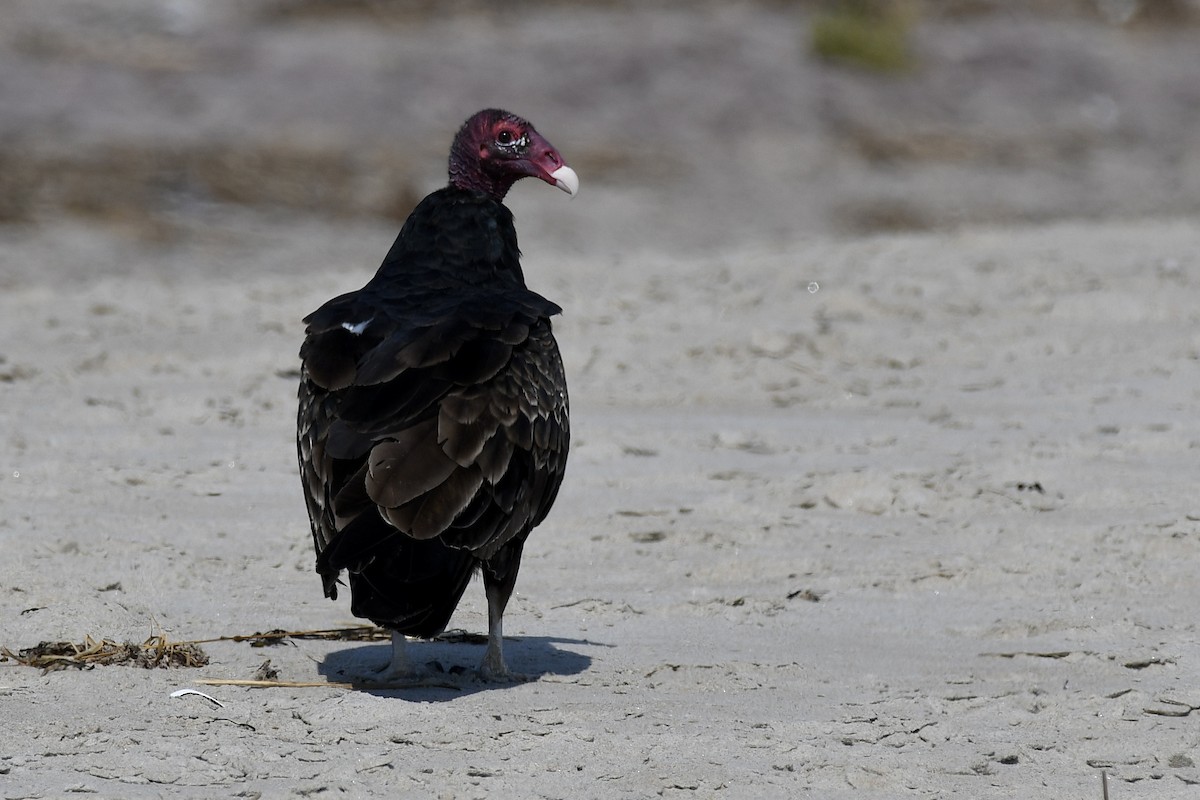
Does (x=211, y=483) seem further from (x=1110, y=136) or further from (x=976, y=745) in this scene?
(x=1110, y=136)

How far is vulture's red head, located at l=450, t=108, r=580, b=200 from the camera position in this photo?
5281 mm

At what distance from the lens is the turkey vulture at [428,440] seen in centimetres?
394

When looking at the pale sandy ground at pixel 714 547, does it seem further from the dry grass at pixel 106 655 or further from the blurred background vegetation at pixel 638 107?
the blurred background vegetation at pixel 638 107

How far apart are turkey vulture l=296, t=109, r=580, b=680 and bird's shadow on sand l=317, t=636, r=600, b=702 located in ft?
0.25

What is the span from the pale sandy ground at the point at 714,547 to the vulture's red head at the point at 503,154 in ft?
3.95

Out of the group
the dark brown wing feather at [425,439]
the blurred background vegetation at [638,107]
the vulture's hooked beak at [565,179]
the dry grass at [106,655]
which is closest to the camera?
the dark brown wing feather at [425,439]

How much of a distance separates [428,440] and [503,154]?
4.88 feet

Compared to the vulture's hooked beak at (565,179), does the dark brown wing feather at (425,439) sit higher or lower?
lower

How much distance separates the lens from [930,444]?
264 inches

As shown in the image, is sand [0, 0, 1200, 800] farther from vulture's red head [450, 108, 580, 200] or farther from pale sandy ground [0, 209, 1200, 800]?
vulture's red head [450, 108, 580, 200]

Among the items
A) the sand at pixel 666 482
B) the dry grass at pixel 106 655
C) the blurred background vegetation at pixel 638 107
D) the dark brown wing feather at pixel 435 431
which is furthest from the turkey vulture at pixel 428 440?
the blurred background vegetation at pixel 638 107

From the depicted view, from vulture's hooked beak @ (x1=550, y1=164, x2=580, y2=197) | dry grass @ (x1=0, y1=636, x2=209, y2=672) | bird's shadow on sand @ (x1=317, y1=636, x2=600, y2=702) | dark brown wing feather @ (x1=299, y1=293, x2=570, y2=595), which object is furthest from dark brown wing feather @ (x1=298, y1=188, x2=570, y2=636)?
vulture's hooked beak @ (x1=550, y1=164, x2=580, y2=197)

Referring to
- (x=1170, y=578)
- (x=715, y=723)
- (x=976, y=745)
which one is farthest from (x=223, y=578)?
(x=1170, y=578)

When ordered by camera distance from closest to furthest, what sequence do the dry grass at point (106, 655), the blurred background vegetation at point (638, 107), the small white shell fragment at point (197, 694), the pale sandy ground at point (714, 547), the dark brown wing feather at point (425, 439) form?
1. the pale sandy ground at point (714, 547)
2. the dark brown wing feather at point (425, 439)
3. the small white shell fragment at point (197, 694)
4. the dry grass at point (106, 655)
5. the blurred background vegetation at point (638, 107)
